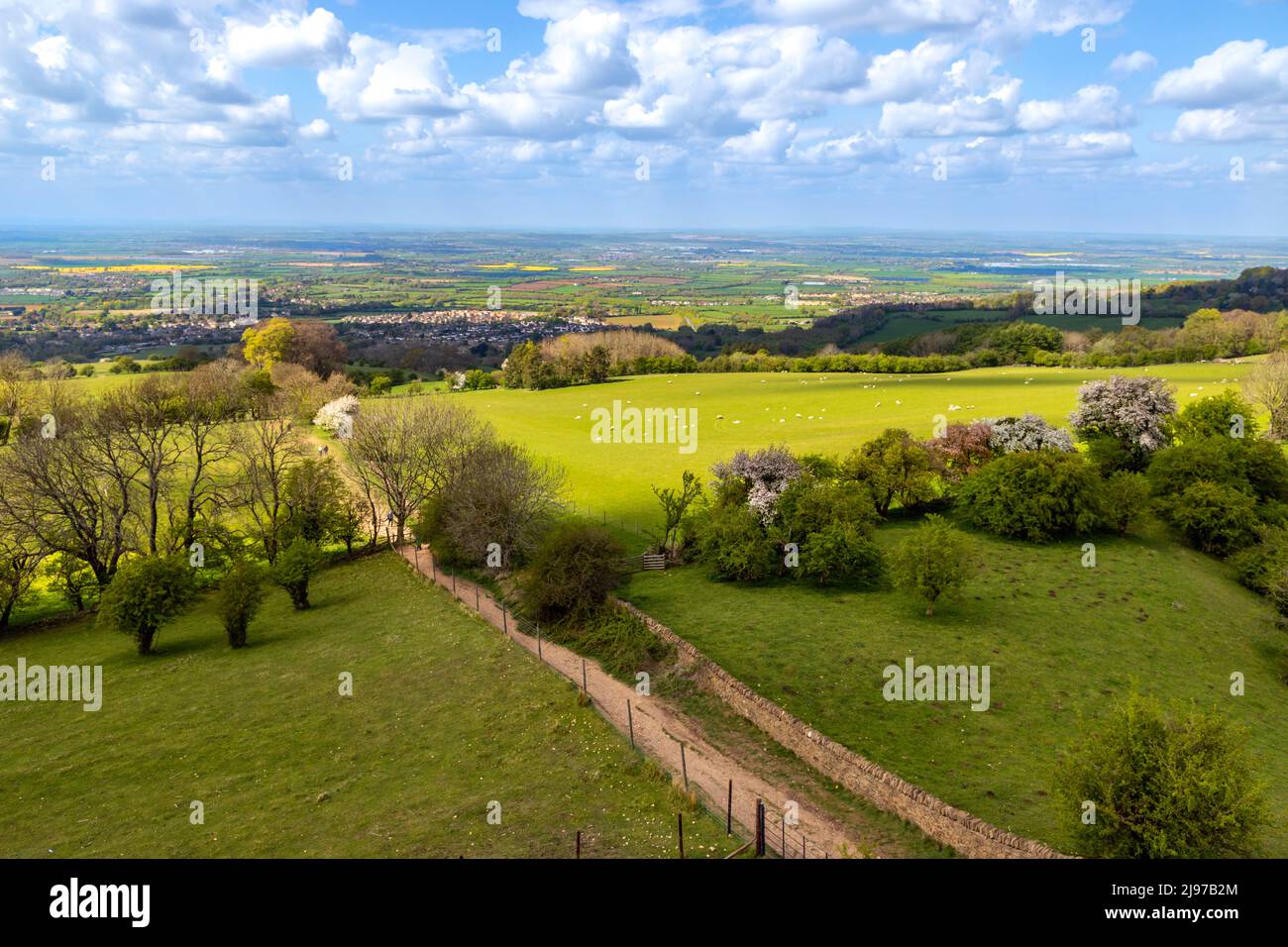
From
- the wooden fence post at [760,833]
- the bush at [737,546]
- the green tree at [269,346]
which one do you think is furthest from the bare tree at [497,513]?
the green tree at [269,346]

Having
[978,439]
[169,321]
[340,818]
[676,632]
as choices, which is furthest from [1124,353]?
[169,321]

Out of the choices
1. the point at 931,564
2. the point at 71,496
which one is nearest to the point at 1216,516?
the point at 931,564

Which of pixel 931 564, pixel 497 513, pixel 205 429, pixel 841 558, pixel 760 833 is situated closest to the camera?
pixel 760 833

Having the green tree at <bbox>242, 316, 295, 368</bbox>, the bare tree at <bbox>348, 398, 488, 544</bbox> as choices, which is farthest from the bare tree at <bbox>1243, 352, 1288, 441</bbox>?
the green tree at <bbox>242, 316, 295, 368</bbox>

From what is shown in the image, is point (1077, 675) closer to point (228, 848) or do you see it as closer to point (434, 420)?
point (228, 848)

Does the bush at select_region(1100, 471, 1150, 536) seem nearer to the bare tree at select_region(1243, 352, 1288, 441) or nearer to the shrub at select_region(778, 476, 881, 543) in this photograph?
the shrub at select_region(778, 476, 881, 543)

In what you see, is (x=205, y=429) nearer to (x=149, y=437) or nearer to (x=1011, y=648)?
(x=149, y=437)
